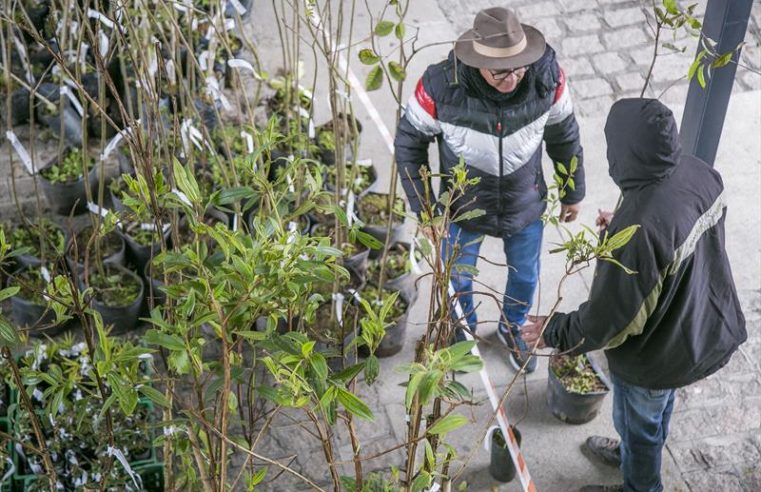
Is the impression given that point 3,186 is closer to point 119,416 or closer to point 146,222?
point 146,222

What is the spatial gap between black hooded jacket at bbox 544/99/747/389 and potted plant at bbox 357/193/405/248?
1626 millimetres

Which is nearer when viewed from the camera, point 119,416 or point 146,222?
point 119,416

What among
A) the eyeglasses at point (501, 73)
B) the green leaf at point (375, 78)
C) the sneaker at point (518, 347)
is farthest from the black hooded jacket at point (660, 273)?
the sneaker at point (518, 347)

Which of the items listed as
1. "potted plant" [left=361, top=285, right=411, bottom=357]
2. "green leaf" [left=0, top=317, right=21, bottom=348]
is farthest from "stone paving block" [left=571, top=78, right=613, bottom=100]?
"green leaf" [left=0, top=317, right=21, bottom=348]

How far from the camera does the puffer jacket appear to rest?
165 inches

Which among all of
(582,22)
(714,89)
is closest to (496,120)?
(714,89)

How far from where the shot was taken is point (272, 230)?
2449 millimetres

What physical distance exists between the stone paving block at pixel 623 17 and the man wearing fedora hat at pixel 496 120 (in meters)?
3.02

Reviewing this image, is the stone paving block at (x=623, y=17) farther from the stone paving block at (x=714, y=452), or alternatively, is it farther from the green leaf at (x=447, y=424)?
the green leaf at (x=447, y=424)

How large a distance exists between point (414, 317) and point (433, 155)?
1262mm

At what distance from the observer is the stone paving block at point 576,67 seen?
6.77 m

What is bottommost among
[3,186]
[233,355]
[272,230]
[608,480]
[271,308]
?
[608,480]

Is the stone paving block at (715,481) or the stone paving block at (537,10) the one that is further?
the stone paving block at (537,10)

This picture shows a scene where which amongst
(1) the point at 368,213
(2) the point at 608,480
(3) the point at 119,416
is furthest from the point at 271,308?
(1) the point at 368,213
